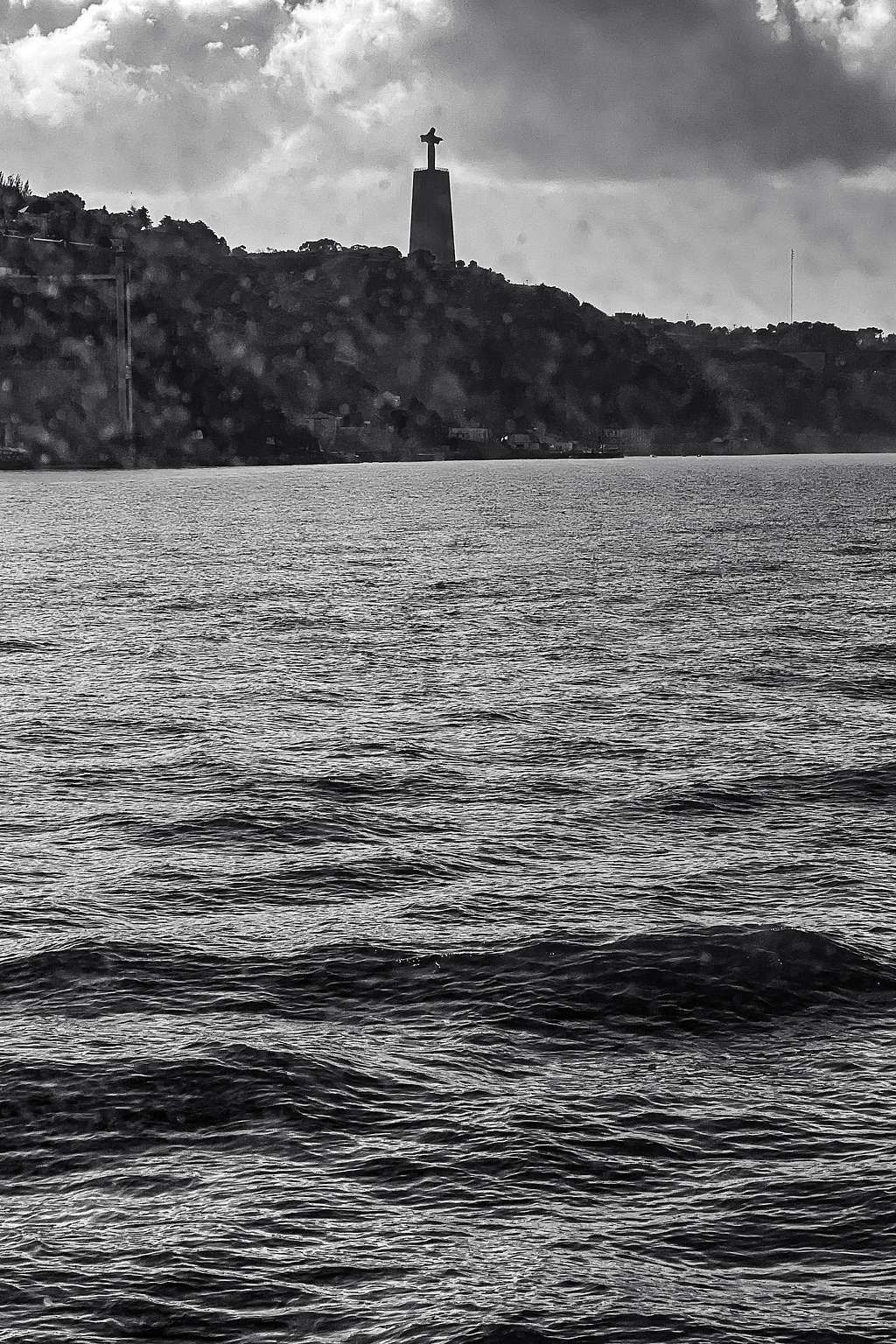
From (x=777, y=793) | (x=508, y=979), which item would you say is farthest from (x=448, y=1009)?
(x=777, y=793)

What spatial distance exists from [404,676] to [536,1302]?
32.5 metres

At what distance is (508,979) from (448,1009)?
1.04 m

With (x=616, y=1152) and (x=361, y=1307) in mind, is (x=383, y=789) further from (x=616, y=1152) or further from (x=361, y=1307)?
(x=361, y=1307)

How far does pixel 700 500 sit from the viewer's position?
7288 inches

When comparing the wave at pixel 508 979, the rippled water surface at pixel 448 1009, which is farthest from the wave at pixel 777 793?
the wave at pixel 508 979

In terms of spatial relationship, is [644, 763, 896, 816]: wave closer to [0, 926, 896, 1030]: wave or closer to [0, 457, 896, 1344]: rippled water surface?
[0, 457, 896, 1344]: rippled water surface

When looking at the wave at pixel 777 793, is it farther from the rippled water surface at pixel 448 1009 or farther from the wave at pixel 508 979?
the wave at pixel 508 979

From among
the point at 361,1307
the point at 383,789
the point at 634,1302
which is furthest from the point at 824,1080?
the point at 383,789

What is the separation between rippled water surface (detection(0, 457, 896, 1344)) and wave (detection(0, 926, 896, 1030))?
5cm

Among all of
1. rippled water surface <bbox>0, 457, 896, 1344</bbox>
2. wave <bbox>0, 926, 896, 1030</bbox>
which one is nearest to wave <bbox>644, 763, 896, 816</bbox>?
rippled water surface <bbox>0, 457, 896, 1344</bbox>

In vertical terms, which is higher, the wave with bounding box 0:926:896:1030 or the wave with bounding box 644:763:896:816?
the wave with bounding box 644:763:896:816

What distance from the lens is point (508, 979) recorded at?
17.2 m

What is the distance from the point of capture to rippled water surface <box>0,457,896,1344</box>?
35.7 feet

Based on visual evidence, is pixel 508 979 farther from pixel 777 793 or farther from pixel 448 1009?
pixel 777 793
